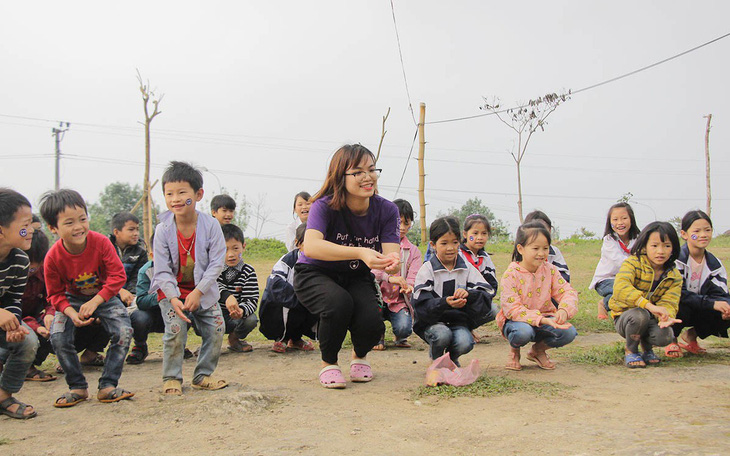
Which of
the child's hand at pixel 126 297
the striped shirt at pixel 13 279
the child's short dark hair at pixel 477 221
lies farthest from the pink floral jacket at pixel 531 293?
the striped shirt at pixel 13 279

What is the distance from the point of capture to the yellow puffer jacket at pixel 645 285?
482cm

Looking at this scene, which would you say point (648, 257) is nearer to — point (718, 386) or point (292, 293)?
point (718, 386)

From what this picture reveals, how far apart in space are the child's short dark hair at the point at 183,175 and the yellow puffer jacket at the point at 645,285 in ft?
11.0

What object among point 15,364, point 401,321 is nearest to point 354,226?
point 401,321

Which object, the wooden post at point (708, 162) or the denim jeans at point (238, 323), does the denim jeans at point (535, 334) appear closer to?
the denim jeans at point (238, 323)

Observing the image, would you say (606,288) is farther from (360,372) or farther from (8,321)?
(8,321)

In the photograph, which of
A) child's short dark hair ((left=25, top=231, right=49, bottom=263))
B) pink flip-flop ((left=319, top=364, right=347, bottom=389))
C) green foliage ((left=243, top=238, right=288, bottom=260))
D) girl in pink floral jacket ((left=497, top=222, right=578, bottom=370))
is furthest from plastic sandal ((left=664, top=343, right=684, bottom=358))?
green foliage ((left=243, top=238, right=288, bottom=260))

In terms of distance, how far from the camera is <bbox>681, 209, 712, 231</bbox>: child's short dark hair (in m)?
5.12

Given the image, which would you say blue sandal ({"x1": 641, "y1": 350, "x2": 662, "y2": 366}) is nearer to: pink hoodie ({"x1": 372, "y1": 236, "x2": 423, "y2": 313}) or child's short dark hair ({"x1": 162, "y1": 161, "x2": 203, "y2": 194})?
pink hoodie ({"x1": 372, "y1": 236, "x2": 423, "y2": 313})

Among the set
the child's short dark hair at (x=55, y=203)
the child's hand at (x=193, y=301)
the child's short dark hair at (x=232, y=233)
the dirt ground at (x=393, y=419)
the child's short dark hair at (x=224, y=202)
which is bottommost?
the dirt ground at (x=393, y=419)

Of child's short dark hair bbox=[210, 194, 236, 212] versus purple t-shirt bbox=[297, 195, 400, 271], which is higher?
child's short dark hair bbox=[210, 194, 236, 212]

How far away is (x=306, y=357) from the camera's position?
5.51m

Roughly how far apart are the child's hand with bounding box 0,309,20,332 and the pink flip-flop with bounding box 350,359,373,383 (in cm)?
217

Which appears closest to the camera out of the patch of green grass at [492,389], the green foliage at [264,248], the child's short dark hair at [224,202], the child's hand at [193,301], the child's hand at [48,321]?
the patch of green grass at [492,389]
